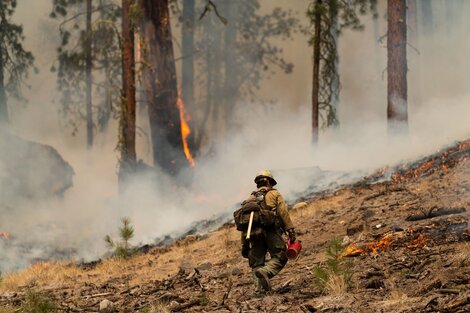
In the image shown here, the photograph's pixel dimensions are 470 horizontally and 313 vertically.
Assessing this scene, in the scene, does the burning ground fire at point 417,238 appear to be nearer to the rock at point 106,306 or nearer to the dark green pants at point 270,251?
the dark green pants at point 270,251

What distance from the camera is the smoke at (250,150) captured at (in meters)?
19.3

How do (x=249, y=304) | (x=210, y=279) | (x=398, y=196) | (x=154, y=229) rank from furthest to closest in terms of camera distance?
(x=154, y=229) → (x=398, y=196) → (x=210, y=279) → (x=249, y=304)

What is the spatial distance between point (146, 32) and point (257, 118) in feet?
20.5

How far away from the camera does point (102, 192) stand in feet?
86.0

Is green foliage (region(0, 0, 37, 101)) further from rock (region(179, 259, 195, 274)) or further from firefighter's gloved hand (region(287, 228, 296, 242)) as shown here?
firefighter's gloved hand (region(287, 228, 296, 242))

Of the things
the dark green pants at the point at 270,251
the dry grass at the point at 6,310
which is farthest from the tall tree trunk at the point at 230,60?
the dark green pants at the point at 270,251

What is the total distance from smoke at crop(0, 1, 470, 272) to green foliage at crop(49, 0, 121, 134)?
0.49 metres

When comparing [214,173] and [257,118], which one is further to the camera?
[257,118]

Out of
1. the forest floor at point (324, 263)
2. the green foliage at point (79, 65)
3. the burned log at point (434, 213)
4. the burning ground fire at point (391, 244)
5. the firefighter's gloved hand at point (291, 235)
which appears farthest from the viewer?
the green foliage at point (79, 65)

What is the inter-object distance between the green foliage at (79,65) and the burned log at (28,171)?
3.19 meters

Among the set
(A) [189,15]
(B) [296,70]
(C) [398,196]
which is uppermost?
(A) [189,15]

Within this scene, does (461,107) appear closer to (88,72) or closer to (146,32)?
(146,32)

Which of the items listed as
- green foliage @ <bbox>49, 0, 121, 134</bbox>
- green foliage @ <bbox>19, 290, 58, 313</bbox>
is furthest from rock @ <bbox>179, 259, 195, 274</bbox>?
green foliage @ <bbox>49, 0, 121, 134</bbox>

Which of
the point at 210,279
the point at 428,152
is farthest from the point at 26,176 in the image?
the point at 210,279
